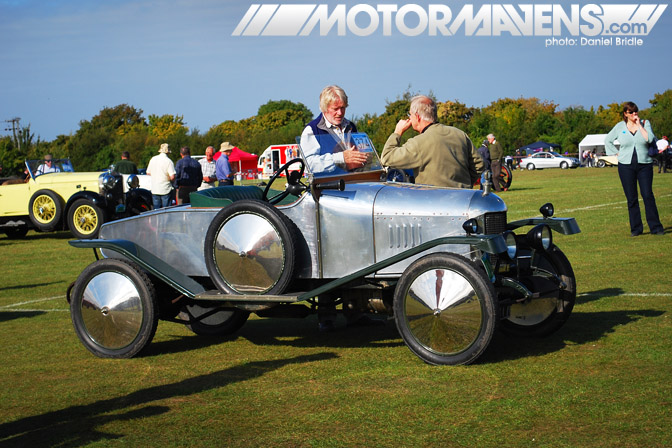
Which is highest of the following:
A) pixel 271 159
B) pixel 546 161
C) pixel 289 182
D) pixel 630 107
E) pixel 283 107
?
pixel 283 107

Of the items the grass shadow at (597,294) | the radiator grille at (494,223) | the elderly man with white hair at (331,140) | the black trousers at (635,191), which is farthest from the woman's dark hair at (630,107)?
the radiator grille at (494,223)

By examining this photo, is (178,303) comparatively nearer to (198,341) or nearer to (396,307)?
(198,341)

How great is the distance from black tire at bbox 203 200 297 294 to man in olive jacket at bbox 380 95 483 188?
132cm

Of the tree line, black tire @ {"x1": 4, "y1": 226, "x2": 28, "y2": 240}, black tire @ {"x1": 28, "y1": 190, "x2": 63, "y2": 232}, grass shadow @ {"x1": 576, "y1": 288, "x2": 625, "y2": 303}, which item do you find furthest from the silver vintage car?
the tree line

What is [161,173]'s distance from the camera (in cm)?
1770

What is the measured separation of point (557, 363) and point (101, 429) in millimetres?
3019

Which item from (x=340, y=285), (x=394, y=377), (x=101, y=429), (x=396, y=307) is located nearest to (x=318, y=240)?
(x=340, y=285)

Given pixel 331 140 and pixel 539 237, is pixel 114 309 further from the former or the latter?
pixel 539 237

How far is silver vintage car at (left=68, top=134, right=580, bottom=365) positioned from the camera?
539cm

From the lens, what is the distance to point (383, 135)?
57938 millimetres

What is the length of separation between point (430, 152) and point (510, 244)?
4.22 feet

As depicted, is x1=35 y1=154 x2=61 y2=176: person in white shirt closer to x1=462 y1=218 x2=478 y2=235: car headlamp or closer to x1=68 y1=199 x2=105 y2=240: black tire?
x1=68 y1=199 x2=105 y2=240: black tire

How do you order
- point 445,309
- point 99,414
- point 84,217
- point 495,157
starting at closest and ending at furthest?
point 99,414 < point 445,309 < point 84,217 < point 495,157

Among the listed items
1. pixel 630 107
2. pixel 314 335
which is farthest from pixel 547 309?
pixel 630 107
